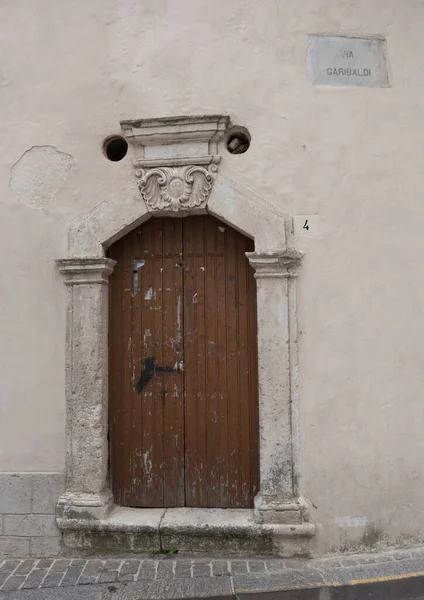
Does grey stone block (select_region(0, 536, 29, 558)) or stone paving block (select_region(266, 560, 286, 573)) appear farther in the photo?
grey stone block (select_region(0, 536, 29, 558))

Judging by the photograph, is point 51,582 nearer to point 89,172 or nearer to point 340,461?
point 340,461

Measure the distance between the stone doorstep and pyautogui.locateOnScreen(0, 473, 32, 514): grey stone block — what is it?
12.6 inches

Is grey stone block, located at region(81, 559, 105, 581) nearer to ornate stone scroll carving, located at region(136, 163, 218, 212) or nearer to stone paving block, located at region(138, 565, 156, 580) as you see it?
stone paving block, located at region(138, 565, 156, 580)

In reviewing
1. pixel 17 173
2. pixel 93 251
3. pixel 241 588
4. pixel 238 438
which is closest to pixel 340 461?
pixel 238 438

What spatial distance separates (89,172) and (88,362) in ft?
4.92

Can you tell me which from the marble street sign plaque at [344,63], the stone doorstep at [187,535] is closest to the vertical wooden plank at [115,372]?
the stone doorstep at [187,535]

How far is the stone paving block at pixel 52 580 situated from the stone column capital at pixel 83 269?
6.78ft

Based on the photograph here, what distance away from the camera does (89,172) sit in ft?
12.5

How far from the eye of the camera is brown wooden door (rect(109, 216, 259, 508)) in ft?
12.3

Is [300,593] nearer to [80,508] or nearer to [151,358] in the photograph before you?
[80,508]

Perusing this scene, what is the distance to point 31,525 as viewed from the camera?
11.7 feet

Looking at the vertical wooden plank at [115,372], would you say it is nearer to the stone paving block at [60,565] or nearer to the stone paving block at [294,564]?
the stone paving block at [60,565]

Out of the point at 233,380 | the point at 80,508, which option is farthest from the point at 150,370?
the point at 80,508

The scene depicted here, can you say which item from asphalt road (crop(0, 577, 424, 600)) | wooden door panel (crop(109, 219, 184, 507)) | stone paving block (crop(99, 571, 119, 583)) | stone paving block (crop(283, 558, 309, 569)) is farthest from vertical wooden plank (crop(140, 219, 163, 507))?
stone paving block (crop(283, 558, 309, 569))
